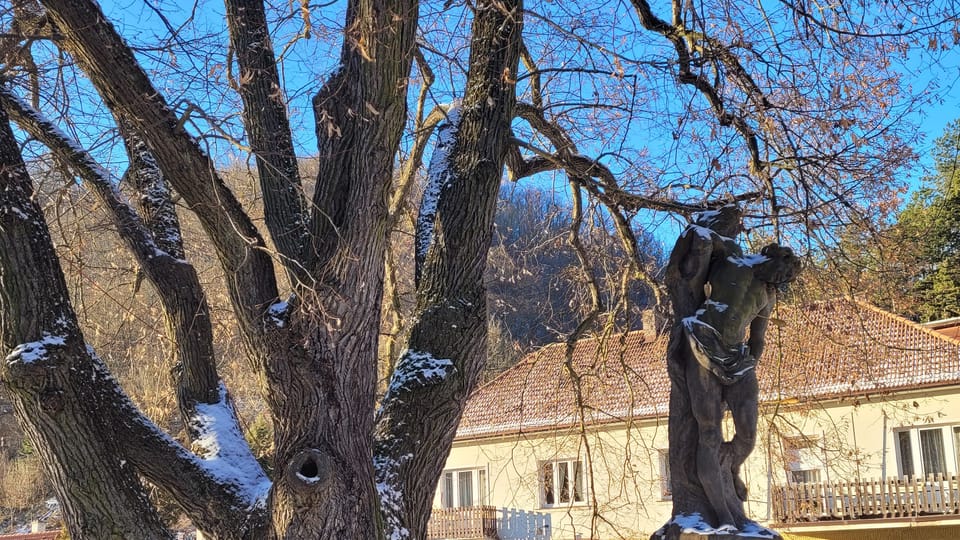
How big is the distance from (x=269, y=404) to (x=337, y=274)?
2.84ft

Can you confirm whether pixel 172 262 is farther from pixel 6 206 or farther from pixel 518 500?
pixel 518 500

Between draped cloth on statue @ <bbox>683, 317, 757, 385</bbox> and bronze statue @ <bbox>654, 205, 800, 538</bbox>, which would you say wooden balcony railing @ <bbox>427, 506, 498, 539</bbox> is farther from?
draped cloth on statue @ <bbox>683, 317, 757, 385</bbox>

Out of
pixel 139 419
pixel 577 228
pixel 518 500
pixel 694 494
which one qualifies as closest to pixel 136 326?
pixel 577 228

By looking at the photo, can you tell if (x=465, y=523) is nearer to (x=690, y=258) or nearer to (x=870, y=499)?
(x=870, y=499)

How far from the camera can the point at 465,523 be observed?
25719mm

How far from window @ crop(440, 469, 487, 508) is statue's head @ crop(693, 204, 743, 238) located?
19388mm

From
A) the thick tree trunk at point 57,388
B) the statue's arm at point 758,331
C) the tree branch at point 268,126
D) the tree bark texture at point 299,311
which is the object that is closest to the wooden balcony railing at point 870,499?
the statue's arm at point 758,331

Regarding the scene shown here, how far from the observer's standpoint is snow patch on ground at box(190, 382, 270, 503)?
600 centimetres

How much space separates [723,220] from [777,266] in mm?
563

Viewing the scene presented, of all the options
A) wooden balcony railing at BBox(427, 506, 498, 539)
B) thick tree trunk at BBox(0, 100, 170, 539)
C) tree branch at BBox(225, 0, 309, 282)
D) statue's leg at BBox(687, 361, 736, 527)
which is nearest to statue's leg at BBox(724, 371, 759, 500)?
statue's leg at BBox(687, 361, 736, 527)

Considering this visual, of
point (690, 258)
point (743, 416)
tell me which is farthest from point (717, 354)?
point (690, 258)

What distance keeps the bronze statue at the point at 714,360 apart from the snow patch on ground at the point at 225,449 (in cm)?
256

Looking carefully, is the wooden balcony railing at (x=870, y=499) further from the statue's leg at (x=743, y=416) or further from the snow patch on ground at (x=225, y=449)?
the snow patch on ground at (x=225, y=449)

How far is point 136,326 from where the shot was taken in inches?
535
